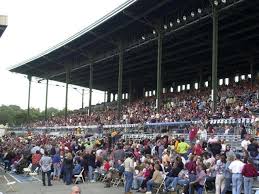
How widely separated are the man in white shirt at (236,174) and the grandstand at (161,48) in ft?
49.3

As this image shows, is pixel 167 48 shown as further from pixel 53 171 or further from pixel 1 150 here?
pixel 53 171

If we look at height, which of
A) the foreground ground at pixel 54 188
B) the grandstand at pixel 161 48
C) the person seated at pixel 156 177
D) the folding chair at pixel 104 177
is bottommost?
the foreground ground at pixel 54 188

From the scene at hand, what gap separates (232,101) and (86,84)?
42765 mm

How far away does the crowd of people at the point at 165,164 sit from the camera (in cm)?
1471

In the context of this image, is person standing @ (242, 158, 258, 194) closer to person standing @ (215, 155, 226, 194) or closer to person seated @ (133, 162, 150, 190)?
person standing @ (215, 155, 226, 194)

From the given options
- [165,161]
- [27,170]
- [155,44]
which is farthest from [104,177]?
[155,44]

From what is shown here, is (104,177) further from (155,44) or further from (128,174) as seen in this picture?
(155,44)

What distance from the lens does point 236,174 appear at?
14195mm

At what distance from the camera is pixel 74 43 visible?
48719 millimetres

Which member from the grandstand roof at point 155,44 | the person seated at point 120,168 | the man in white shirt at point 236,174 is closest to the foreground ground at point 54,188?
the person seated at point 120,168

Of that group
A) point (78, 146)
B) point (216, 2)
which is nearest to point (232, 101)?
point (216, 2)

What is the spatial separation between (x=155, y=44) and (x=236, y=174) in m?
28.7

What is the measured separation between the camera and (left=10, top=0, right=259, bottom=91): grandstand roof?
112 feet

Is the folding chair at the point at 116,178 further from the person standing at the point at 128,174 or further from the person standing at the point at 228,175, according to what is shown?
the person standing at the point at 228,175
